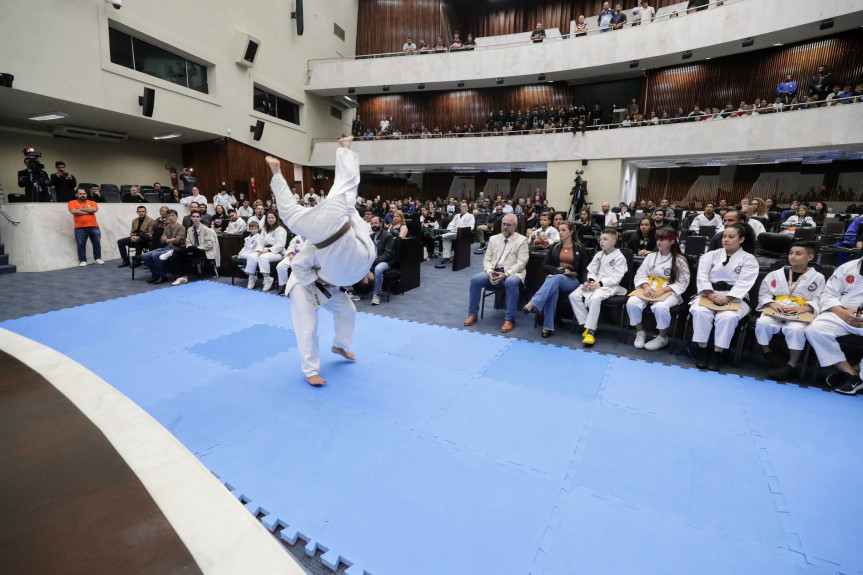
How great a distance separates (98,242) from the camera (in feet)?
27.2

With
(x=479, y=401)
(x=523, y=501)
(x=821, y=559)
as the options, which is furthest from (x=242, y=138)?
(x=821, y=559)

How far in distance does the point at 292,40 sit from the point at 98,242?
36.0 feet

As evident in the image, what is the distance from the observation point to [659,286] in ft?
13.9

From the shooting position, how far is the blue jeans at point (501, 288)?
4.73 meters

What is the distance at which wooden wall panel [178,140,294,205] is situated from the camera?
13.0 metres

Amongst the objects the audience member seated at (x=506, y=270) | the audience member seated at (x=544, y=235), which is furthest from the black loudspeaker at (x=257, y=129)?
the audience member seated at (x=506, y=270)

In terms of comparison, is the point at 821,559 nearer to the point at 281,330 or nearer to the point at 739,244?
the point at 739,244

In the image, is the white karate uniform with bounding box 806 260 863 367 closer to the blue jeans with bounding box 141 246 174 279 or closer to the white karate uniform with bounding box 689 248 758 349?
the white karate uniform with bounding box 689 248 758 349

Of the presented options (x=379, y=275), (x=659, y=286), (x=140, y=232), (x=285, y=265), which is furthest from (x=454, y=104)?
(x=659, y=286)

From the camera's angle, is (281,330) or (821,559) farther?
(281,330)

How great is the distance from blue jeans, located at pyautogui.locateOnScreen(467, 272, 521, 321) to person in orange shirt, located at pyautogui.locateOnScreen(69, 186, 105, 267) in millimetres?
8066

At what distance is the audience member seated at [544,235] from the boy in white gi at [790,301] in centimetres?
256

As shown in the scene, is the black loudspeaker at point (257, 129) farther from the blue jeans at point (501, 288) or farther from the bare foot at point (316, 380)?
the bare foot at point (316, 380)

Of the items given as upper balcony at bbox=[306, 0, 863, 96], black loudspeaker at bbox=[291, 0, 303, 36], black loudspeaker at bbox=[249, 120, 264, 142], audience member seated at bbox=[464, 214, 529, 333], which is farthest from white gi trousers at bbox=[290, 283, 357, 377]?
black loudspeaker at bbox=[291, 0, 303, 36]
